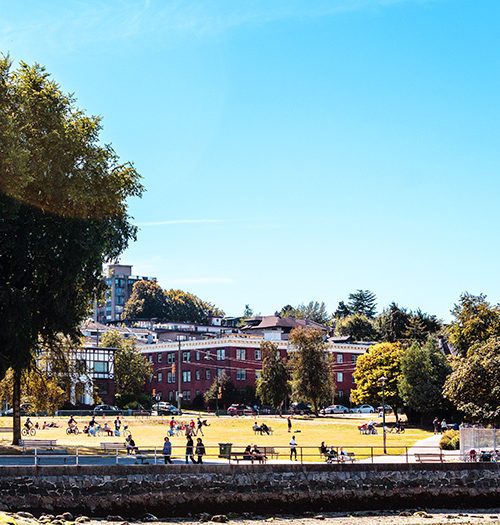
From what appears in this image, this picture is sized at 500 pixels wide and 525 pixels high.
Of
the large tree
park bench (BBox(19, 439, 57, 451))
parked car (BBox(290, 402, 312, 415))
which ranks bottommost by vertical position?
park bench (BBox(19, 439, 57, 451))

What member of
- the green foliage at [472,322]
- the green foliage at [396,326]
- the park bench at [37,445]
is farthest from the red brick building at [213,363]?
the park bench at [37,445]

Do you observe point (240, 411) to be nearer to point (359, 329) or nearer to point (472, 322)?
point (472, 322)

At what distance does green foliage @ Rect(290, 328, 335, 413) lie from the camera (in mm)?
97188

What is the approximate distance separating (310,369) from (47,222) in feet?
168

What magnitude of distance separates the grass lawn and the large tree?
31.9 feet

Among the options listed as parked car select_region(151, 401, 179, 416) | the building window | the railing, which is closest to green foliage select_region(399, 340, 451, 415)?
parked car select_region(151, 401, 179, 416)

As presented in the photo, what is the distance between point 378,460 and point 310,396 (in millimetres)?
49089

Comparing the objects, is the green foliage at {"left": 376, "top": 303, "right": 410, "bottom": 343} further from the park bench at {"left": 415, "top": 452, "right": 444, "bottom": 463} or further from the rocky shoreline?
the rocky shoreline

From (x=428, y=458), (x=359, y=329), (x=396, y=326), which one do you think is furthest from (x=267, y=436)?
(x=359, y=329)

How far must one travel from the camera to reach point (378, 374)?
313ft

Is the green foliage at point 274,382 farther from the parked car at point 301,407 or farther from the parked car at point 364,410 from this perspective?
the parked car at point 364,410

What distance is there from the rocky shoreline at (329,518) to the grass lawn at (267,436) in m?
7.96

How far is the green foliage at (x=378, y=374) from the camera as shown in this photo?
9388cm

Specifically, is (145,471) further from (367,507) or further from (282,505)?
(367,507)
